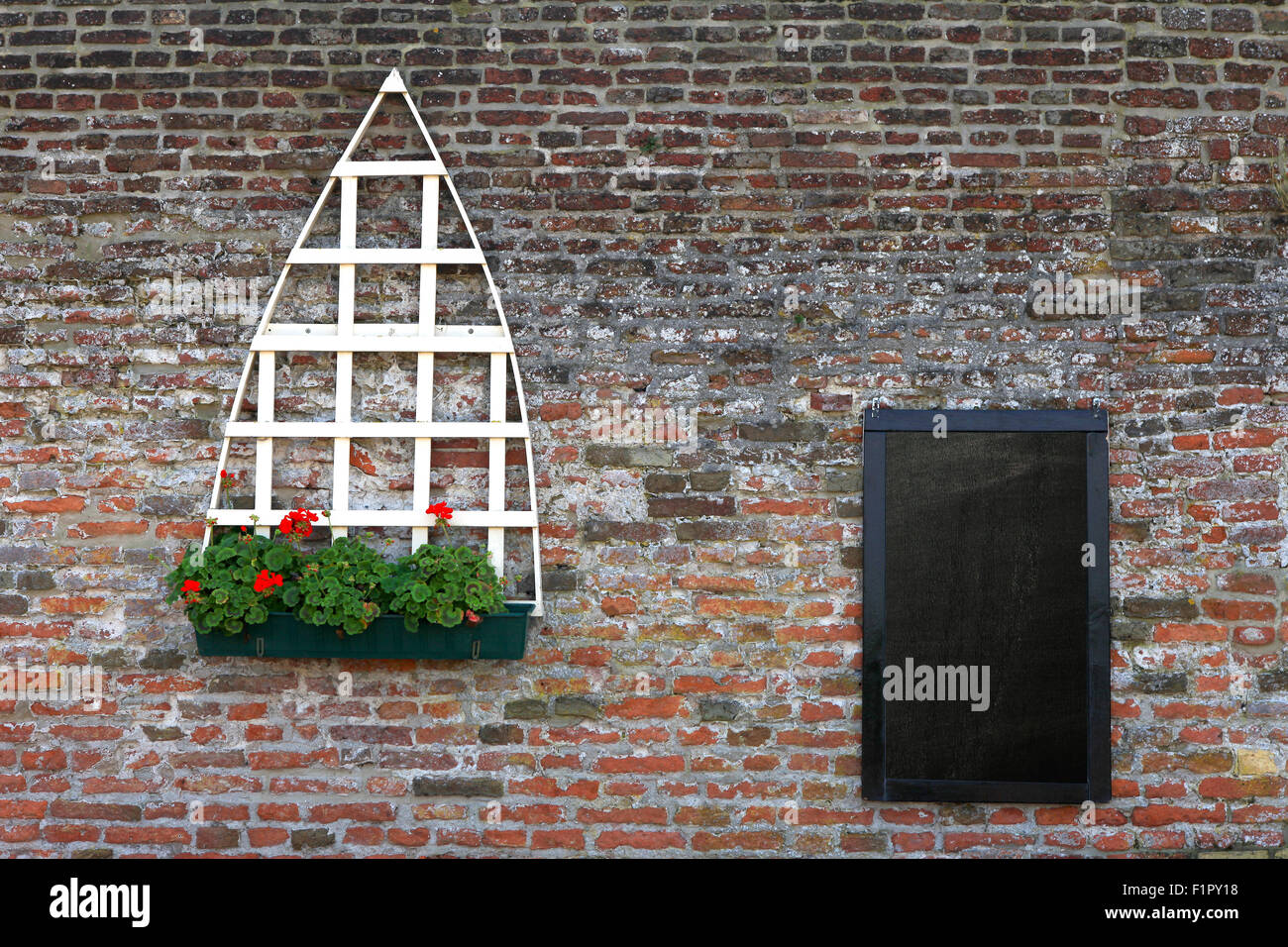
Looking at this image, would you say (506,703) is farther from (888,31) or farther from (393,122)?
(888,31)

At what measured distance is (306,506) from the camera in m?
3.28

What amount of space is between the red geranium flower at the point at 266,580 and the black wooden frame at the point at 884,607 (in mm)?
1896

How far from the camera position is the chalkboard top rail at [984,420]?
3203mm

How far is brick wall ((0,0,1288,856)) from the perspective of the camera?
3199mm

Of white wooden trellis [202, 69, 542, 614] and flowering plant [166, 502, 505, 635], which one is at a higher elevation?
white wooden trellis [202, 69, 542, 614]

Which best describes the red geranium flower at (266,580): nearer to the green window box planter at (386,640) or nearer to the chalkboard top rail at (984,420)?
the green window box planter at (386,640)

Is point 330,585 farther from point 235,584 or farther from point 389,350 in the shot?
point 389,350

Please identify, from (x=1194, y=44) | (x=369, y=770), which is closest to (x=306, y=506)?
(x=369, y=770)

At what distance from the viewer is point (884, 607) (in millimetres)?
3205

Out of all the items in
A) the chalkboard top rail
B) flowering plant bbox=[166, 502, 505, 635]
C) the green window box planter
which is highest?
the chalkboard top rail

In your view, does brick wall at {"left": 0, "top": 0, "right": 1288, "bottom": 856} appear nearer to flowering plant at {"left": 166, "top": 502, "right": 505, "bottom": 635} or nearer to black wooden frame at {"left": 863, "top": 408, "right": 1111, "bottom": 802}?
black wooden frame at {"left": 863, "top": 408, "right": 1111, "bottom": 802}

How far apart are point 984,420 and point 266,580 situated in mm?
2379

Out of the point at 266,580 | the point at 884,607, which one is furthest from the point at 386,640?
the point at 884,607

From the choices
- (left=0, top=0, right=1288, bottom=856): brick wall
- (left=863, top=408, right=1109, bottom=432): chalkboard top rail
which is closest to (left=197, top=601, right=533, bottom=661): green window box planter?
(left=0, top=0, right=1288, bottom=856): brick wall
